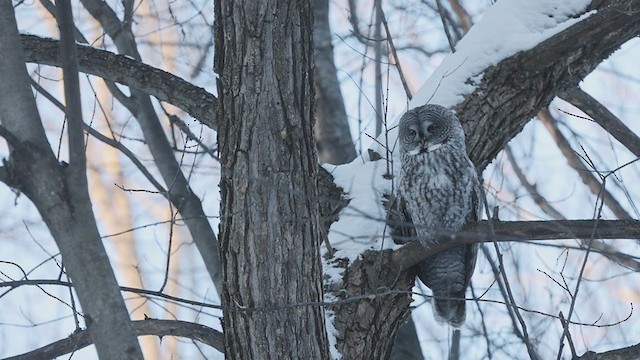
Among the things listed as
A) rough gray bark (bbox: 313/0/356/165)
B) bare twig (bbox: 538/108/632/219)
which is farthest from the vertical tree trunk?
rough gray bark (bbox: 313/0/356/165)

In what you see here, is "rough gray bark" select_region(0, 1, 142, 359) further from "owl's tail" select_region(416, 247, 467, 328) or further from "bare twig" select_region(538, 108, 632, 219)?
"bare twig" select_region(538, 108, 632, 219)

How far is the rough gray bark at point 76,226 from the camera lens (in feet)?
6.05

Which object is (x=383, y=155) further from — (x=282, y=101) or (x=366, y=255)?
(x=282, y=101)

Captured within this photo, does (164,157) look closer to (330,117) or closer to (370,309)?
(370,309)

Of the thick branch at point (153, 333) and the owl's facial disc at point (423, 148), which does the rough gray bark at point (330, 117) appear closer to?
the owl's facial disc at point (423, 148)

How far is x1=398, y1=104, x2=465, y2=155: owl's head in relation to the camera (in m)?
4.19

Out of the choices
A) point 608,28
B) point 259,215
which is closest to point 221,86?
point 259,215

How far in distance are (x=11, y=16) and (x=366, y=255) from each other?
1996 millimetres

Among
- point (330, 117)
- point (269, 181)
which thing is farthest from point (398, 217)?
point (330, 117)

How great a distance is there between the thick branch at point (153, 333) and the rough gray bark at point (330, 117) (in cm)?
292

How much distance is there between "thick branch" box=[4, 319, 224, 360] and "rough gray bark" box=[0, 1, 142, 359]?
1.55 metres

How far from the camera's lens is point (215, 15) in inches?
122

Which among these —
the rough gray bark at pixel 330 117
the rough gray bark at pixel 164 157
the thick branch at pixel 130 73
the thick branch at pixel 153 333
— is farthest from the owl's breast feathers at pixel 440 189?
the rough gray bark at pixel 330 117

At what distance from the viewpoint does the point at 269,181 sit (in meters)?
2.84
